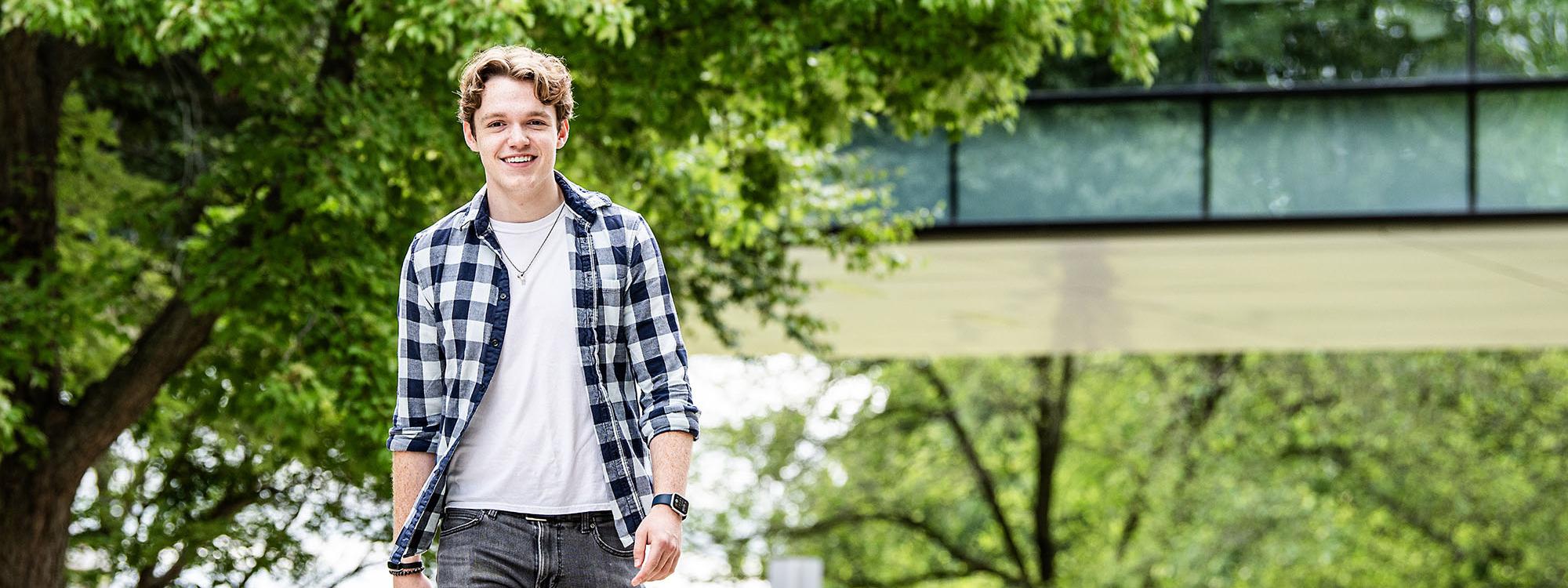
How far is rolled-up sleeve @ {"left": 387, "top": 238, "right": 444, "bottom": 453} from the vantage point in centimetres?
300

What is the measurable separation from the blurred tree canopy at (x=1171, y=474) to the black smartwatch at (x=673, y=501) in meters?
19.3

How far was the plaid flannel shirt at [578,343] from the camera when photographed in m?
2.94

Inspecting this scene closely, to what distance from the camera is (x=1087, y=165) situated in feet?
40.5

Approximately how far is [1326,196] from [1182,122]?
3.36ft

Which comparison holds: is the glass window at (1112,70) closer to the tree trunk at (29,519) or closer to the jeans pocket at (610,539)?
the tree trunk at (29,519)

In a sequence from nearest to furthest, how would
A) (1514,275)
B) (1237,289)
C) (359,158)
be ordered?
(359,158), (1514,275), (1237,289)

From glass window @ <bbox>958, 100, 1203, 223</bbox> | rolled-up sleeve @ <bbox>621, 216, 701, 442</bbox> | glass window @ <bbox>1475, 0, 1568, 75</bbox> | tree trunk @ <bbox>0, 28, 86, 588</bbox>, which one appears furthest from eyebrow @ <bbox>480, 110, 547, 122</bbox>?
glass window @ <bbox>1475, 0, 1568, 75</bbox>

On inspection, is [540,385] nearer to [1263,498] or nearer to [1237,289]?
[1237,289]

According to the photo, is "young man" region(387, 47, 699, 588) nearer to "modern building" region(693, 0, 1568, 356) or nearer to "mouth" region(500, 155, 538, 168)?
"mouth" region(500, 155, 538, 168)

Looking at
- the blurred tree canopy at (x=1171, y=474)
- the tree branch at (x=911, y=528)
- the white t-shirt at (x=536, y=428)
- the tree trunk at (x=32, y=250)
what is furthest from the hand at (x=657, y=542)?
the tree branch at (x=911, y=528)

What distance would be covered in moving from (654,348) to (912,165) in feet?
32.2

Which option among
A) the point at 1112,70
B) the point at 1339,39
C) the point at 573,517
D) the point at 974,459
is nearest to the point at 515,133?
the point at 573,517

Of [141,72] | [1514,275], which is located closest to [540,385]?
[141,72]

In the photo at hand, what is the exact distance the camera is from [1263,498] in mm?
21672
